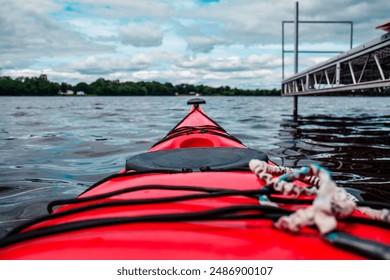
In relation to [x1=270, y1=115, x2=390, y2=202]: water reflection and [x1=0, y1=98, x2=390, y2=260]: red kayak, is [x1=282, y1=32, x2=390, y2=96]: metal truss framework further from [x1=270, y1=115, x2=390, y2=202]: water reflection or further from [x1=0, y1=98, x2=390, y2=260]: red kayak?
[x1=0, y1=98, x2=390, y2=260]: red kayak

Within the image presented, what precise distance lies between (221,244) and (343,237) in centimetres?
32

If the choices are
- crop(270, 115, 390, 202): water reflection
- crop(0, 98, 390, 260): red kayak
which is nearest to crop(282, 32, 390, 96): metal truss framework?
crop(270, 115, 390, 202): water reflection

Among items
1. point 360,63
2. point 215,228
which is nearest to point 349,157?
point 215,228

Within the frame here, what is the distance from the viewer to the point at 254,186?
1.40m

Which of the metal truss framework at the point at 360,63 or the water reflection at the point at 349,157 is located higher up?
the metal truss framework at the point at 360,63

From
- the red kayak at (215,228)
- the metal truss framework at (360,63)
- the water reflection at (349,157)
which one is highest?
the metal truss framework at (360,63)

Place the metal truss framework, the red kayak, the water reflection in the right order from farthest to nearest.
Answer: the metal truss framework → the water reflection → the red kayak

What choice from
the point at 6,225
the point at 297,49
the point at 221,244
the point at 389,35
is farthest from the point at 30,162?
the point at 297,49

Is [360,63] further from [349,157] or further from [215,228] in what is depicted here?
[215,228]

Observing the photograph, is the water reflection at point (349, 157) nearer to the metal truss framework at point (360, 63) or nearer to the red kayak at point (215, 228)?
the metal truss framework at point (360, 63)

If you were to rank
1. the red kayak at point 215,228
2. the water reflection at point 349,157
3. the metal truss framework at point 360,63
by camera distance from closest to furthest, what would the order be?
1. the red kayak at point 215,228
2. the water reflection at point 349,157
3. the metal truss framework at point 360,63

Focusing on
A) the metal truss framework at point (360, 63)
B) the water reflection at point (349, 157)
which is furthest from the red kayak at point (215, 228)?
the metal truss framework at point (360, 63)
